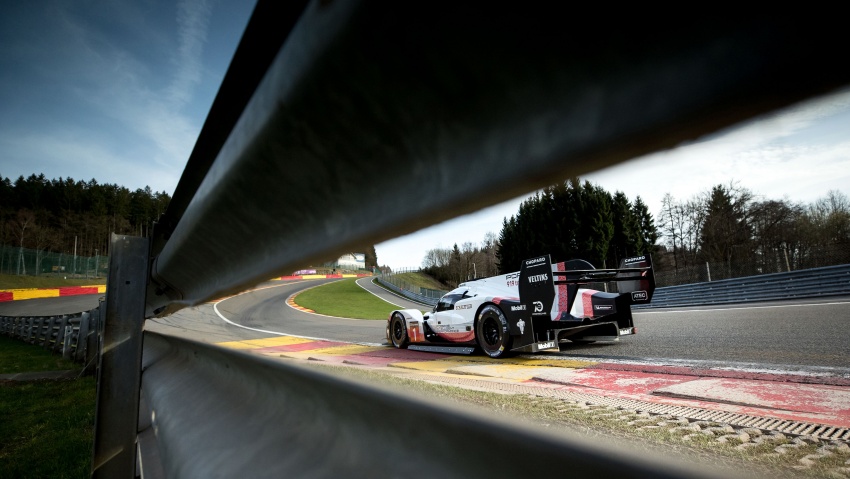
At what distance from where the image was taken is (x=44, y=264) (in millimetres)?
36312

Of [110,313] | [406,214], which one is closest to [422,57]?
[406,214]

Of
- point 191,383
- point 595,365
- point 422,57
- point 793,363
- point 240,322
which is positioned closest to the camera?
point 422,57

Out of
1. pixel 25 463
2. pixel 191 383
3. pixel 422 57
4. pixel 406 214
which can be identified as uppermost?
pixel 422 57

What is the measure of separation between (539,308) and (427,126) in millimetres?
6252

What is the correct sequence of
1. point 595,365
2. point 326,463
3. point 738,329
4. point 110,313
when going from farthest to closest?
point 738,329 < point 595,365 < point 110,313 < point 326,463

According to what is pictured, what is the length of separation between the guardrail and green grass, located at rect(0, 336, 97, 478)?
11.7 feet

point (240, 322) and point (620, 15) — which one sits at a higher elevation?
point (620, 15)

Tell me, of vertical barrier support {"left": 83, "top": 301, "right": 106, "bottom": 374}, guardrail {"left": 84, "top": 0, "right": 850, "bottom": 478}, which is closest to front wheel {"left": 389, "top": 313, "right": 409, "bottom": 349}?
vertical barrier support {"left": 83, "top": 301, "right": 106, "bottom": 374}

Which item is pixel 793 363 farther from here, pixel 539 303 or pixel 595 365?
pixel 539 303

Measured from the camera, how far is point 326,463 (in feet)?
2.23

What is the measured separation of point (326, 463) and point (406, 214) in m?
0.46

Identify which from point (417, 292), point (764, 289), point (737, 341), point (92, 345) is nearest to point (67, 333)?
point (92, 345)

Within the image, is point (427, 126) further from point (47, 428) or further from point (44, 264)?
point (44, 264)

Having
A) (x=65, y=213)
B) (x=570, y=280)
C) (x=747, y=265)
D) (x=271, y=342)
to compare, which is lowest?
(x=271, y=342)
